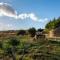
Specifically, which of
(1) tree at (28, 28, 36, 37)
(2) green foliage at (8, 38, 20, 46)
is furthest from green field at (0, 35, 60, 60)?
(1) tree at (28, 28, 36, 37)

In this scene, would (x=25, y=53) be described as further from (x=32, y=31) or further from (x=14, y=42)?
(x=32, y=31)

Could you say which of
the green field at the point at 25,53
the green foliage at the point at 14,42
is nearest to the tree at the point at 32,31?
the green field at the point at 25,53

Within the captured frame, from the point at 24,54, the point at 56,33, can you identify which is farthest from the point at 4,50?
the point at 56,33

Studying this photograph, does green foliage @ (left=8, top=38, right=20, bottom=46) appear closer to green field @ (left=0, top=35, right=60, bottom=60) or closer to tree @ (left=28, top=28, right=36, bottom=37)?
green field @ (left=0, top=35, right=60, bottom=60)

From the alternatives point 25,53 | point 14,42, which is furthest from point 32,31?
point 14,42

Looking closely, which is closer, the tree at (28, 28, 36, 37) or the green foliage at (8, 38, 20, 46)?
the green foliage at (8, 38, 20, 46)

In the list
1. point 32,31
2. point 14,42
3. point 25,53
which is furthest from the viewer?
point 32,31

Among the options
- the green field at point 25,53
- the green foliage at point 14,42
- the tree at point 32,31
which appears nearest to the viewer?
the green foliage at point 14,42

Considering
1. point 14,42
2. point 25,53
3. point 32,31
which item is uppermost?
point 32,31

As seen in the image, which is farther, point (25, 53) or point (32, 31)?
point (32, 31)

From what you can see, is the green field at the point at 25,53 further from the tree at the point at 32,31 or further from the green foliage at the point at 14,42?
the tree at the point at 32,31

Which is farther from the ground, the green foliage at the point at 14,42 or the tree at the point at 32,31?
the tree at the point at 32,31

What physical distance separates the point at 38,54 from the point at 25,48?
86.0 inches

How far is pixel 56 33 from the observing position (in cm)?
5831
